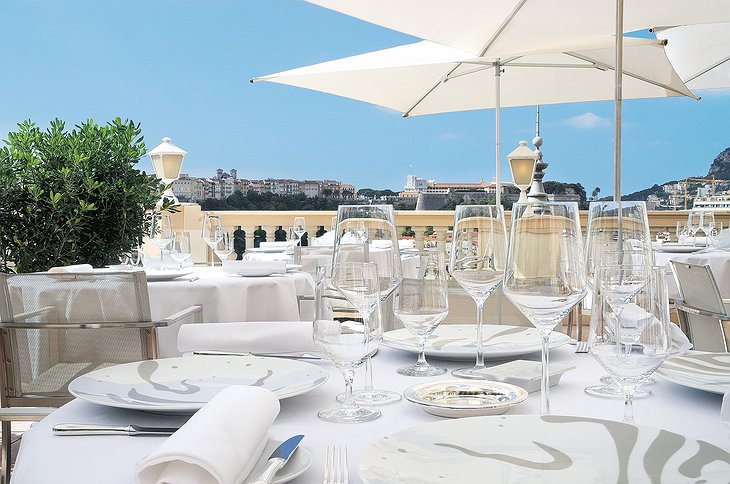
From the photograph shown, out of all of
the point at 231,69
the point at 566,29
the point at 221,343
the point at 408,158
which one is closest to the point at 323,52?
the point at 231,69

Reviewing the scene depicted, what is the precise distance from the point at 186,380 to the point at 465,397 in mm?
394

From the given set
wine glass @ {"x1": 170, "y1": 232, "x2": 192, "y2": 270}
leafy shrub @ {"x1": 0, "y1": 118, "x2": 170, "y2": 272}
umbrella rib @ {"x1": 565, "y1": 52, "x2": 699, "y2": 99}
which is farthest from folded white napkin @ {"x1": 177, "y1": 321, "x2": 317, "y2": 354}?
umbrella rib @ {"x1": 565, "y1": 52, "x2": 699, "y2": 99}

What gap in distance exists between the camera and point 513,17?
4219 mm

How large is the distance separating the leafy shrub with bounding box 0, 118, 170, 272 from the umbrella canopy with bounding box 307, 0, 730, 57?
1.38 m

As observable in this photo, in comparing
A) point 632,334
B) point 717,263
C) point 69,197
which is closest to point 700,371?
point 632,334

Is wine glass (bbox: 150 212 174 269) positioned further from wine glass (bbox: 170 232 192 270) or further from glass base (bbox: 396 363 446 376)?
glass base (bbox: 396 363 446 376)

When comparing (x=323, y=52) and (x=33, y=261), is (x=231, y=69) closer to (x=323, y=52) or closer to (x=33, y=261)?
(x=323, y=52)

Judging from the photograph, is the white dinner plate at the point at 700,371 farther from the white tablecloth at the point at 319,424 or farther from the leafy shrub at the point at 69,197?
the leafy shrub at the point at 69,197

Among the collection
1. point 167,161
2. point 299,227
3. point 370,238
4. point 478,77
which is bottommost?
point 299,227

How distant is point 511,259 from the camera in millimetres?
912

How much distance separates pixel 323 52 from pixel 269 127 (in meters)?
5.47

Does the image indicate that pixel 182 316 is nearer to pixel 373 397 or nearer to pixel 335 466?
pixel 373 397

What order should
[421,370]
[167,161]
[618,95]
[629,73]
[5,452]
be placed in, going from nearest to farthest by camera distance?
1. [421,370]
2. [5,452]
3. [618,95]
4. [629,73]
5. [167,161]

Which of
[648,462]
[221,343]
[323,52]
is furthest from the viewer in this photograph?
[323,52]
